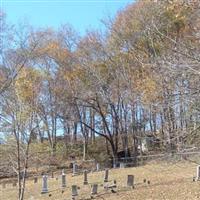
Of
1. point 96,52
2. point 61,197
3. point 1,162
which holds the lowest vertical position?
point 61,197

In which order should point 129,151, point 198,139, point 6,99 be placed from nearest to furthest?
point 198,139
point 6,99
point 129,151

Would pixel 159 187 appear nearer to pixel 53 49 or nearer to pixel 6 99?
pixel 6 99

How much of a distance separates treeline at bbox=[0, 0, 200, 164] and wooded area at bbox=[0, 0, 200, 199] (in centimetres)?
3

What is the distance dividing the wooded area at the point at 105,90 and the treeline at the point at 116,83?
27mm

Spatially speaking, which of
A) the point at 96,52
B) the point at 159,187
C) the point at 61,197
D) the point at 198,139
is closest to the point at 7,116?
the point at 61,197

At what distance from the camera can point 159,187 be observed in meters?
20.6

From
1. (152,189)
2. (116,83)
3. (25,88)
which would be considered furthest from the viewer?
(116,83)

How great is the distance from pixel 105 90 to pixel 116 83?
98.4 inches

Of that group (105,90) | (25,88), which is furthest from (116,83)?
(25,88)

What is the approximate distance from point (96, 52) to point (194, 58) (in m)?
34.8

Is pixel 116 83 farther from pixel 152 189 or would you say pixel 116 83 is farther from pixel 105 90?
pixel 152 189

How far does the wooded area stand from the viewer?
8.54m

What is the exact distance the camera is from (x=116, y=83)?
41594 mm

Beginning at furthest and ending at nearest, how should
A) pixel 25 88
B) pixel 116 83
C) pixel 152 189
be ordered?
pixel 116 83 < pixel 25 88 < pixel 152 189
